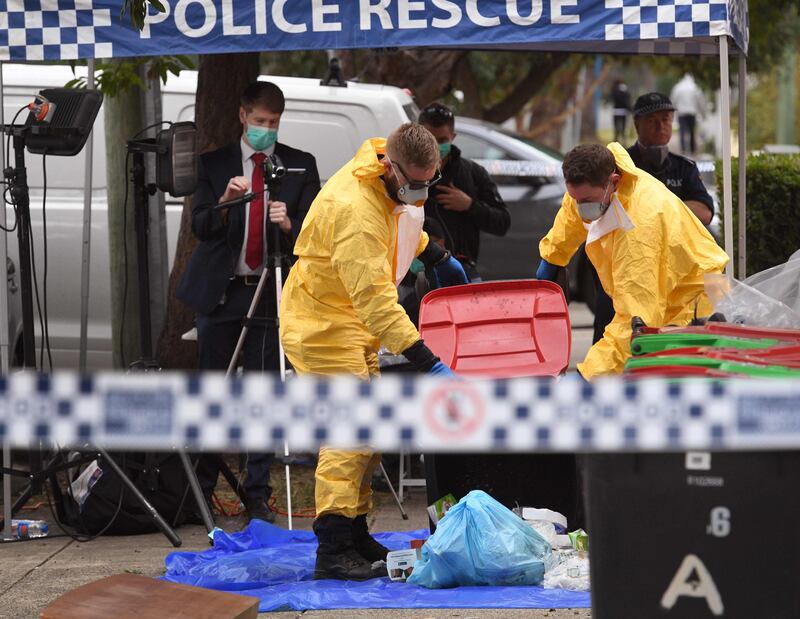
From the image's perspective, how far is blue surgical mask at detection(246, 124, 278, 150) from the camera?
6836 mm

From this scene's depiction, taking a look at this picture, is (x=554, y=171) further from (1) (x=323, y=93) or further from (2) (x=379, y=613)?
(2) (x=379, y=613)

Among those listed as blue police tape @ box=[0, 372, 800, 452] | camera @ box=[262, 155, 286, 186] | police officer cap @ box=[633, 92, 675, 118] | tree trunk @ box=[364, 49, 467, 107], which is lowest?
blue police tape @ box=[0, 372, 800, 452]

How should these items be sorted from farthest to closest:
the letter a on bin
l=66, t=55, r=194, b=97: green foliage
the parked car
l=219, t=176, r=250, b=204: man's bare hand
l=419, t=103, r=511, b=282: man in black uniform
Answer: the parked car
l=419, t=103, r=511, b=282: man in black uniform
l=66, t=55, r=194, b=97: green foliage
l=219, t=176, r=250, b=204: man's bare hand
the letter a on bin

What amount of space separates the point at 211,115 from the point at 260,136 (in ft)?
5.08

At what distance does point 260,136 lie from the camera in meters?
6.84

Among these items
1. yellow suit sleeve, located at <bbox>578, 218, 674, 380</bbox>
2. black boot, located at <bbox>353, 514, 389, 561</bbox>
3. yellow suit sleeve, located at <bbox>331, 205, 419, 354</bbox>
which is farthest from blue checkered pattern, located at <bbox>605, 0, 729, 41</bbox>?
black boot, located at <bbox>353, 514, 389, 561</bbox>

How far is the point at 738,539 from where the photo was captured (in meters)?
3.94

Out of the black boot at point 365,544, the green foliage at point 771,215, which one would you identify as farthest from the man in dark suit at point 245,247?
the green foliage at point 771,215

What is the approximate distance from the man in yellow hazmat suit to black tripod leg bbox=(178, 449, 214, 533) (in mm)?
947

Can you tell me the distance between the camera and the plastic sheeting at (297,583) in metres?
5.49

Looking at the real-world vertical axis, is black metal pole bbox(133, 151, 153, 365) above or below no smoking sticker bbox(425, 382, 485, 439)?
above

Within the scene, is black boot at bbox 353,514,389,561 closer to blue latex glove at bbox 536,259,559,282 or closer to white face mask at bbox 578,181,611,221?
blue latex glove at bbox 536,259,559,282

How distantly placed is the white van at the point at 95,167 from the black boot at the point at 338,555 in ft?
12.2

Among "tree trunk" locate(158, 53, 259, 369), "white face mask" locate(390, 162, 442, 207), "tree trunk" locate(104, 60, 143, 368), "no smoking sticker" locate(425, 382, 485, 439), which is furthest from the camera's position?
"tree trunk" locate(104, 60, 143, 368)
